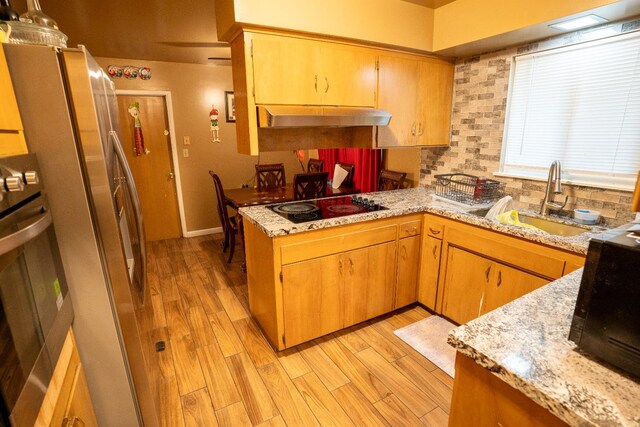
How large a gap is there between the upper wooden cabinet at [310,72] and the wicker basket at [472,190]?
95cm

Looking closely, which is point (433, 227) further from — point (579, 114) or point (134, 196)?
point (134, 196)

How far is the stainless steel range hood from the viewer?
2041mm

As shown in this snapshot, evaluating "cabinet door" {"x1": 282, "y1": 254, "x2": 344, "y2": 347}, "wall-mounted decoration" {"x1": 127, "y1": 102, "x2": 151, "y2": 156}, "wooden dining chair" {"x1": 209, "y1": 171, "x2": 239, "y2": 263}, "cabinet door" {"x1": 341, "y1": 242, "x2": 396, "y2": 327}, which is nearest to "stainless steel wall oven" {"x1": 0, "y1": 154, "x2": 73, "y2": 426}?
"cabinet door" {"x1": 282, "y1": 254, "x2": 344, "y2": 347}

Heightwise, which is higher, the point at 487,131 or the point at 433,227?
the point at 487,131

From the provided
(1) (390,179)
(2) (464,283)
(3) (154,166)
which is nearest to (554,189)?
(2) (464,283)

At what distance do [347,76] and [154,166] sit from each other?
320 cm

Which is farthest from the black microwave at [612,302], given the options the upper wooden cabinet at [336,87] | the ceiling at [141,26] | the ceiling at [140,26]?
the ceiling at [140,26]

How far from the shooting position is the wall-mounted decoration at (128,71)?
152 inches

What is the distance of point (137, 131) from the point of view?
4.13 m

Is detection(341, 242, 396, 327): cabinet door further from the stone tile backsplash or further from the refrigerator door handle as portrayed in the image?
the refrigerator door handle

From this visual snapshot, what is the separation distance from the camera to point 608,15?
1810mm

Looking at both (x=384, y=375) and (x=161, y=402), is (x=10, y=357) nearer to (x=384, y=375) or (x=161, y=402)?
(x=161, y=402)

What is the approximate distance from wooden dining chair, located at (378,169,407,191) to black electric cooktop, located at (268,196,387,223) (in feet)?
2.75

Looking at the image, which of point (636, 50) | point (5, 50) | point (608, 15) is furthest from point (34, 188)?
point (636, 50)
